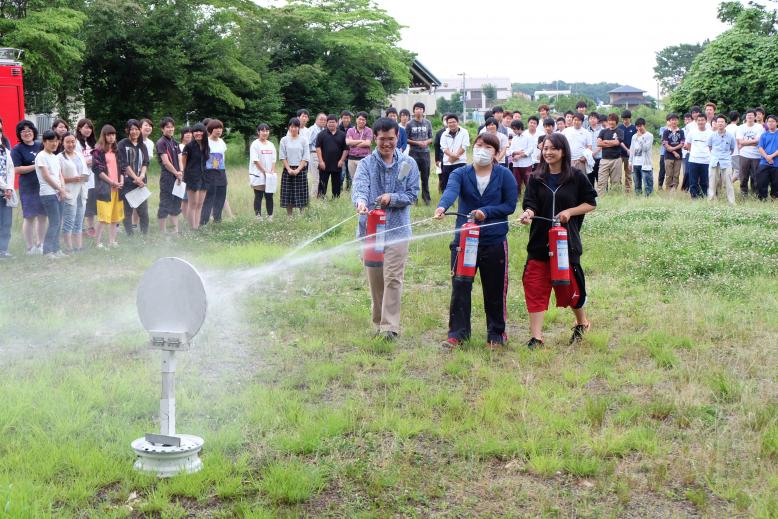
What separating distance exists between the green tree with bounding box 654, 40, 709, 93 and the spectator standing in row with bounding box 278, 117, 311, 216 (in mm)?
90558

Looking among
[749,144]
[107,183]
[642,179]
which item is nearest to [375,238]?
[107,183]

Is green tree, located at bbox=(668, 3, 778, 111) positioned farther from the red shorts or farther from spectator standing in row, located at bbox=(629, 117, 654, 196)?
the red shorts

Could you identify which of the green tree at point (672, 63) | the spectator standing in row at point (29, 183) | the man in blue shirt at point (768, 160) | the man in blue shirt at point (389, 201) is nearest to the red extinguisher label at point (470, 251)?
the man in blue shirt at point (389, 201)

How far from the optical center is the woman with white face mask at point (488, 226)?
303 inches

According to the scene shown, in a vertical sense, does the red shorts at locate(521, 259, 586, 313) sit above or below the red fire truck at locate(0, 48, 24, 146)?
below

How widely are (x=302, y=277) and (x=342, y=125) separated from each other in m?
7.75

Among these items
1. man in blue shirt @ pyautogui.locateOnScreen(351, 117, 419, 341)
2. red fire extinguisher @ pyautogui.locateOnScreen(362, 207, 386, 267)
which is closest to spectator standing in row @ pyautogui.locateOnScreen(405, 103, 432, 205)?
man in blue shirt @ pyautogui.locateOnScreen(351, 117, 419, 341)

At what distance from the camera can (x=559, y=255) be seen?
7.43 meters

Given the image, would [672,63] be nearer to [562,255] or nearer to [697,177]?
[697,177]

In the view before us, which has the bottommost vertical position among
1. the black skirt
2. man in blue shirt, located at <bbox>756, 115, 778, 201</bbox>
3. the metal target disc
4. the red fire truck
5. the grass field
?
the grass field

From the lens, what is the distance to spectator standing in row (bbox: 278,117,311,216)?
15805 mm

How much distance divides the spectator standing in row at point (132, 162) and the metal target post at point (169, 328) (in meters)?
8.77

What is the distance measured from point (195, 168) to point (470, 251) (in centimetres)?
807

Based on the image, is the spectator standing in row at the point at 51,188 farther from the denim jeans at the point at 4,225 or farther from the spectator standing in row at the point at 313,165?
the spectator standing in row at the point at 313,165
